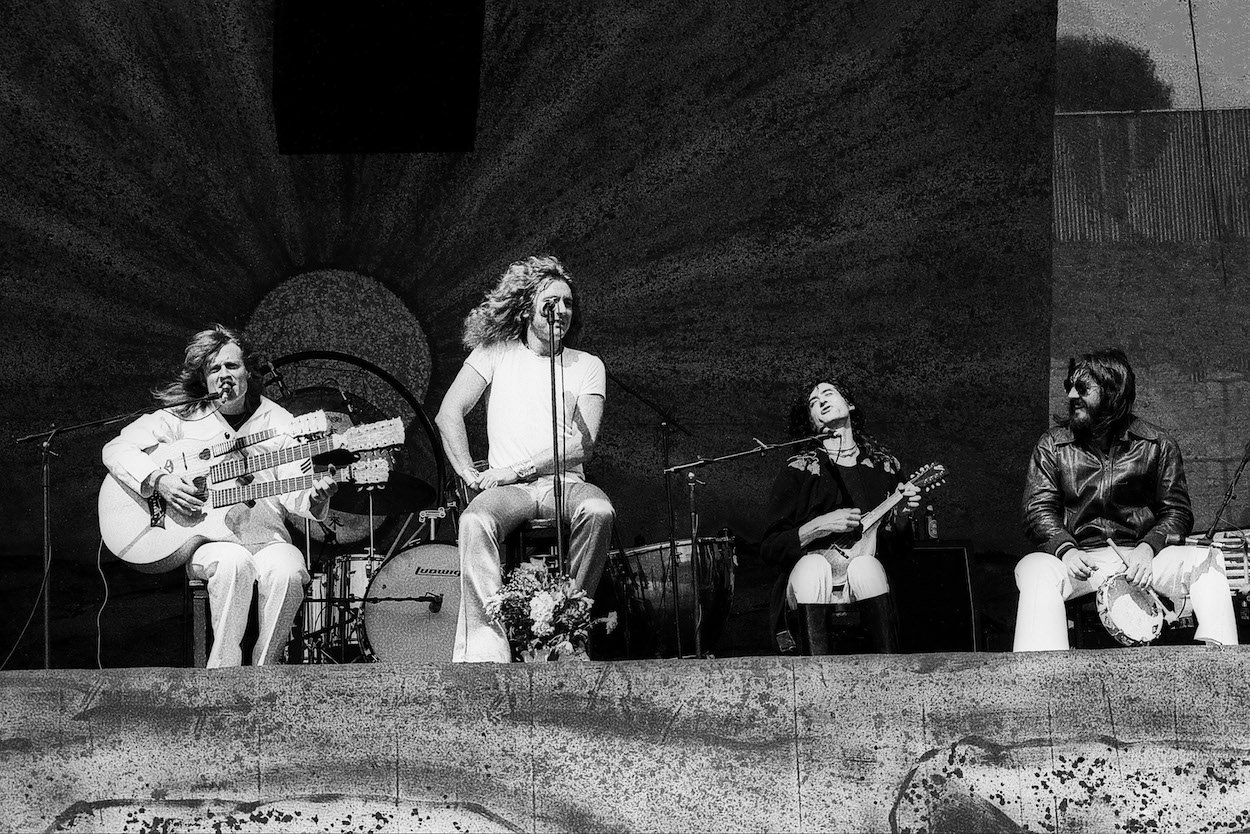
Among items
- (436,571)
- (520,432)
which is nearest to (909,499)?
(520,432)

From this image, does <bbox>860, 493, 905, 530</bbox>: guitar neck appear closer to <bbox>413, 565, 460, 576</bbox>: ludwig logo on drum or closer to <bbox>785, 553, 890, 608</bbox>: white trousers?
<bbox>785, 553, 890, 608</bbox>: white trousers

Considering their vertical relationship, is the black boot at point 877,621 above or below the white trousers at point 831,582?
below

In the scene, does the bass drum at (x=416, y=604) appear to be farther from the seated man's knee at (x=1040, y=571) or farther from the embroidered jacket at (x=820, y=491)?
the seated man's knee at (x=1040, y=571)

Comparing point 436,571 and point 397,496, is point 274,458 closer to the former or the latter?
point 436,571

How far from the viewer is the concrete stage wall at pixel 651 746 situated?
3998mm

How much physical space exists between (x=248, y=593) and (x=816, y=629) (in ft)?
5.99

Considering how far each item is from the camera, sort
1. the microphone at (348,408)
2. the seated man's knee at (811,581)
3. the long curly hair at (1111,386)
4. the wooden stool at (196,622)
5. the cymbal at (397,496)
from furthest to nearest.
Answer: the microphone at (348,408), the cymbal at (397,496), the seated man's knee at (811,581), the wooden stool at (196,622), the long curly hair at (1111,386)

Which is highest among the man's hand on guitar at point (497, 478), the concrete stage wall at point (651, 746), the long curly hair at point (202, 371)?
the long curly hair at point (202, 371)

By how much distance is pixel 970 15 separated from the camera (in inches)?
276

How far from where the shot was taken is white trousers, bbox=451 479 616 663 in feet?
16.5

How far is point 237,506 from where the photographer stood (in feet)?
18.1

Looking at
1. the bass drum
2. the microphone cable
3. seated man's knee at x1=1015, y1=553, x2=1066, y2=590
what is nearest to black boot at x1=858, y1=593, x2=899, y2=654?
seated man's knee at x1=1015, y1=553, x2=1066, y2=590

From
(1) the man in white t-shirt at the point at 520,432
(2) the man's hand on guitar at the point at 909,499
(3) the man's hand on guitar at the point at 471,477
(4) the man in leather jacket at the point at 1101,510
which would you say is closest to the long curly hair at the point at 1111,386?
(4) the man in leather jacket at the point at 1101,510

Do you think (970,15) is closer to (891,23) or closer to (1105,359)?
(891,23)
